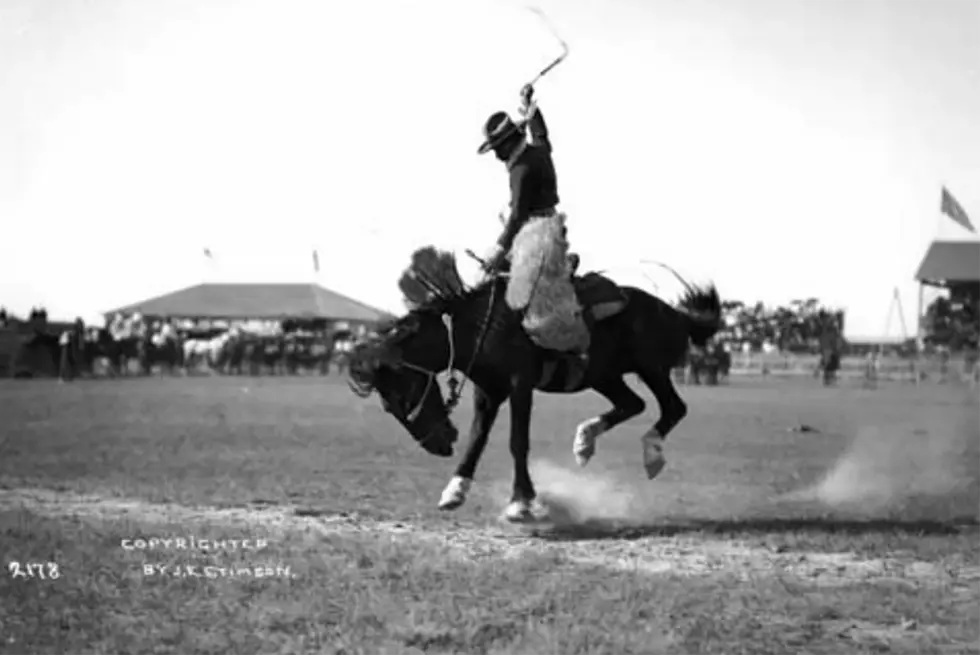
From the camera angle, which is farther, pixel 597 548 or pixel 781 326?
pixel 781 326

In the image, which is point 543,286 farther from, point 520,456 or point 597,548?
point 597,548

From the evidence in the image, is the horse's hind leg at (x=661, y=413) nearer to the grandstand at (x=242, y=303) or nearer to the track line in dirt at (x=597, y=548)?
the track line in dirt at (x=597, y=548)

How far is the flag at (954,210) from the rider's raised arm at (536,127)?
439 centimetres

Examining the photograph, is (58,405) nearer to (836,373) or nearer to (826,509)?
(826,509)

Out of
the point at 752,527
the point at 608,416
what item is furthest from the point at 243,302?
the point at 752,527

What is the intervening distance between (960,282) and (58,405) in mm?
12093

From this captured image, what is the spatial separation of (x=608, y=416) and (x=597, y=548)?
1.38 meters

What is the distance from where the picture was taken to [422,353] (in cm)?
653

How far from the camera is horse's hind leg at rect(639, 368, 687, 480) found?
688cm

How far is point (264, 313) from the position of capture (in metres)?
46.8

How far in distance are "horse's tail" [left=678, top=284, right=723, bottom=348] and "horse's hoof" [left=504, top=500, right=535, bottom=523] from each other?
6.09 ft

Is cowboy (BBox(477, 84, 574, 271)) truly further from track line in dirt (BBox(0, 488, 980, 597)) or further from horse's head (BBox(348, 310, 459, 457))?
track line in dirt (BBox(0, 488, 980, 597))

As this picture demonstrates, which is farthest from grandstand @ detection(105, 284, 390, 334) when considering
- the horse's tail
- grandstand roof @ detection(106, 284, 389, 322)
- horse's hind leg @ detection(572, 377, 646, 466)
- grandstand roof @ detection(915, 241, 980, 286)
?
horse's hind leg @ detection(572, 377, 646, 466)

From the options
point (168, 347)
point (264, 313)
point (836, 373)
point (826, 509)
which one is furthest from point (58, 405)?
point (264, 313)
